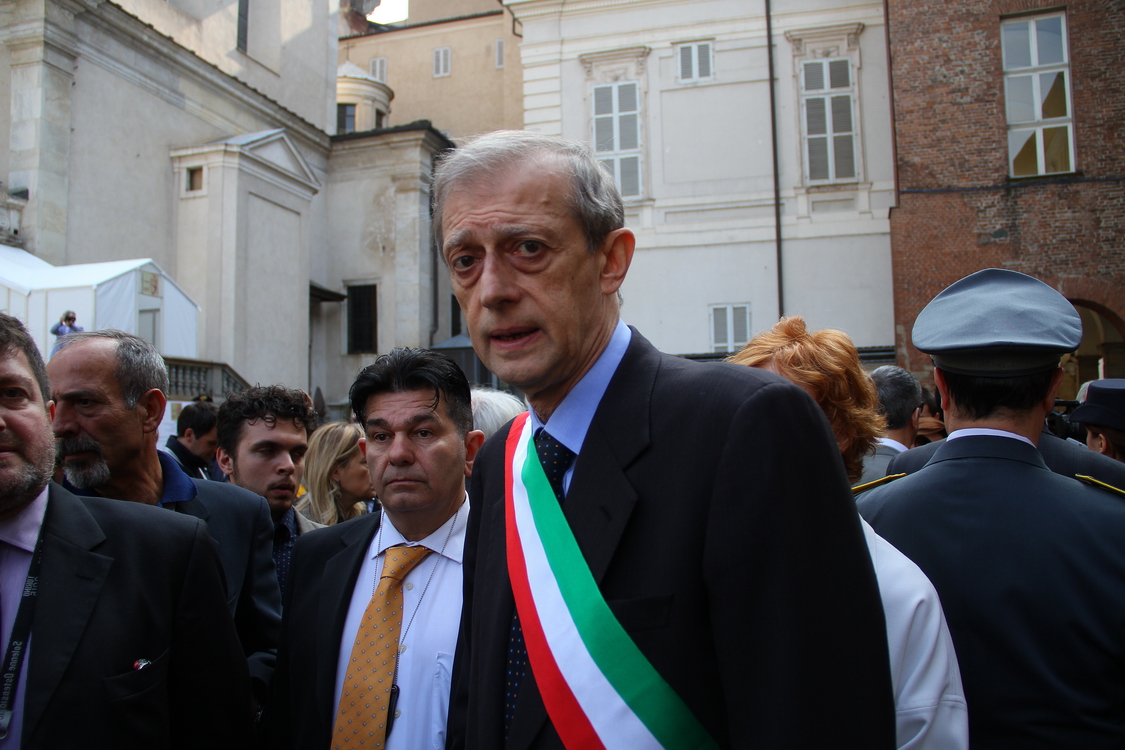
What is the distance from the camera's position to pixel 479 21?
98.1 ft

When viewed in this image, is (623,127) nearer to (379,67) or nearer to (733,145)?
(733,145)

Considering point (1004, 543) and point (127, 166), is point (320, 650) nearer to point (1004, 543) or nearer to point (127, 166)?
point (1004, 543)

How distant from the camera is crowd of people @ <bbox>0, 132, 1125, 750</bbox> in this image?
125cm

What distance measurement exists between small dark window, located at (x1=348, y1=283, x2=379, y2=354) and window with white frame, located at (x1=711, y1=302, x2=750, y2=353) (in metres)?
12.1

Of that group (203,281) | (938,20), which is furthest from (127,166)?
(938,20)

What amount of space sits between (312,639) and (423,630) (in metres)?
0.37

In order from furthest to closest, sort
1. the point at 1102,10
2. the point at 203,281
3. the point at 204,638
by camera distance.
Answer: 1. the point at 203,281
2. the point at 1102,10
3. the point at 204,638

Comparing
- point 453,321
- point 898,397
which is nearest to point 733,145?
point 453,321

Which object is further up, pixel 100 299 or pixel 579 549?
pixel 100 299

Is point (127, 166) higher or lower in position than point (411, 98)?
lower

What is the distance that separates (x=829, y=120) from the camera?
16031 mm

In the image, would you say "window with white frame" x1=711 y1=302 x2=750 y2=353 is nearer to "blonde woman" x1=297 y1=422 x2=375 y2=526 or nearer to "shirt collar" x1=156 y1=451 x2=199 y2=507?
"blonde woman" x1=297 y1=422 x2=375 y2=526

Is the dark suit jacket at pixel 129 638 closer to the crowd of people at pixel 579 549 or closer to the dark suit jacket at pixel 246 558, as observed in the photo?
the crowd of people at pixel 579 549

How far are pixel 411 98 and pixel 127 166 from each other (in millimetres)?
14740
